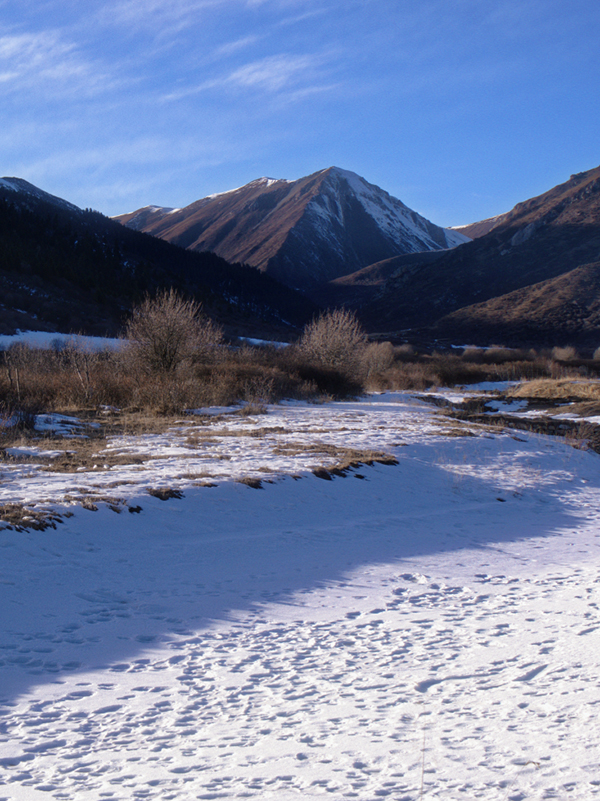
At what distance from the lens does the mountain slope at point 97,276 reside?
153 feet

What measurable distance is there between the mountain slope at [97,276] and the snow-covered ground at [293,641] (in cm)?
3325

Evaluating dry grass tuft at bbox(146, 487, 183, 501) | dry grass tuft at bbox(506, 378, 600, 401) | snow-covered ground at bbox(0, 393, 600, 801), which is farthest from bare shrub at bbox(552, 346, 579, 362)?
dry grass tuft at bbox(146, 487, 183, 501)

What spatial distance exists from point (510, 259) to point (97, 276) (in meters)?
66.6

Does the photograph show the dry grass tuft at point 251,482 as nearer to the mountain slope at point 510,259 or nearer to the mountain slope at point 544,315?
the mountain slope at point 544,315

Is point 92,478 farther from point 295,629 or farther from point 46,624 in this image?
point 295,629

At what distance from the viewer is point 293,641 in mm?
4539

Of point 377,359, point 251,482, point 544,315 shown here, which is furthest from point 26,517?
point 544,315

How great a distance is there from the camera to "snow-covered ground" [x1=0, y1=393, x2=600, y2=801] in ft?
9.47

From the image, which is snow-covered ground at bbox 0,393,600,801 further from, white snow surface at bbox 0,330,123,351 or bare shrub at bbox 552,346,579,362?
bare shrub at bbox 552,346,579,362

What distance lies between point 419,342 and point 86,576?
230 feet

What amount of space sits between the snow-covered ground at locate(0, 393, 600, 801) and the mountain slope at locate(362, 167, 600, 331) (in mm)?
85768

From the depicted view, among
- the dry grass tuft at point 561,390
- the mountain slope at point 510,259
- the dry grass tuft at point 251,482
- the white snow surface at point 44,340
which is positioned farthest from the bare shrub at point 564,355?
the dry grass tuft at point 251,482

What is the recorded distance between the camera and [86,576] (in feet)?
18.1

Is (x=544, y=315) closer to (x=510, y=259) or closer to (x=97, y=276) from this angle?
(x=510, y=259)
